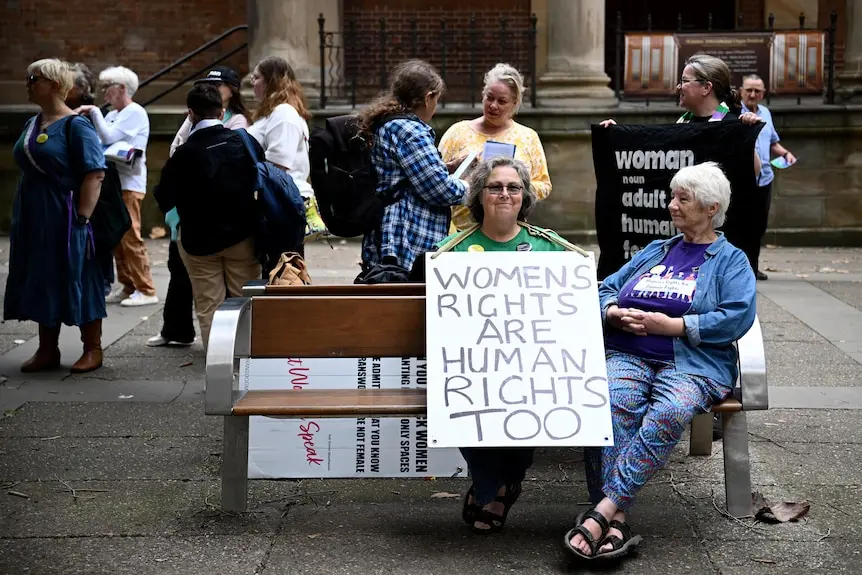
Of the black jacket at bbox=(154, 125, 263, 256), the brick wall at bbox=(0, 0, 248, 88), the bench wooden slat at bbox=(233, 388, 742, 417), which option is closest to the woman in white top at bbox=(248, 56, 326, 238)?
the black jacket at bbox=(154, 125, 263, 256)

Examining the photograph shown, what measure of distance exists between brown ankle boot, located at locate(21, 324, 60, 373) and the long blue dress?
17 centimetres

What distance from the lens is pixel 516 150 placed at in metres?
6.10

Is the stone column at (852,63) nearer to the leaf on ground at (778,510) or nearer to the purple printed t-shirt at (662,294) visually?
the purple printed t-shirt at (662,294)

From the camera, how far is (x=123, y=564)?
422cm

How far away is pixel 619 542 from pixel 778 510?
2.70 feet

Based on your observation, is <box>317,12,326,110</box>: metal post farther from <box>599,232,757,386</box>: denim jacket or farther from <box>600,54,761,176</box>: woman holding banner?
<box>599,232,757,386</box>: denim jacket

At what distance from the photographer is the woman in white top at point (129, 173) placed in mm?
9078

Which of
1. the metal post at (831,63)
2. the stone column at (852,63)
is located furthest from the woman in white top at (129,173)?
the stone column at (852,63)

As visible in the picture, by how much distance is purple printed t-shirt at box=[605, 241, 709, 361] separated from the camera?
4676 mm

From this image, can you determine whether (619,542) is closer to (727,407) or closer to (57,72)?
(727,407)

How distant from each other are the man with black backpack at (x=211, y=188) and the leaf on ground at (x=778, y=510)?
3.12 m

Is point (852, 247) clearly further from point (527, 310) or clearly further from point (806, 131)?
point (527, 310)

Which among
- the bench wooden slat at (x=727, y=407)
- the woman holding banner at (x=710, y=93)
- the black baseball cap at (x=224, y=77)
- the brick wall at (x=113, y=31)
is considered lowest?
the bench wooden slat at (x=727, y=407)

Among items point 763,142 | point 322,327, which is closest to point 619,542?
point 322,327
